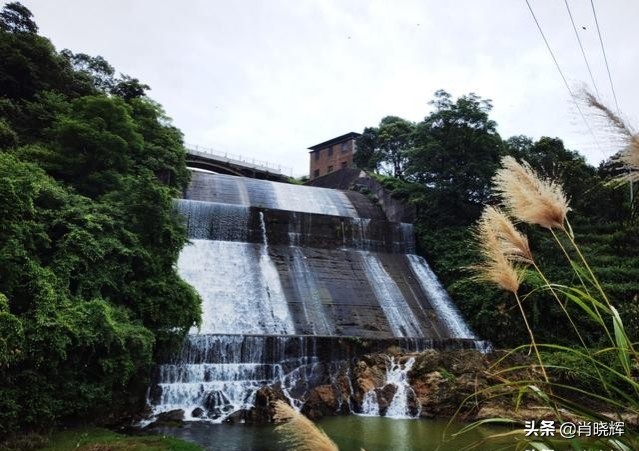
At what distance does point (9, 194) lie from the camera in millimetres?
6633

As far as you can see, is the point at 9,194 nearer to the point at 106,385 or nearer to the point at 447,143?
the point at 106,385

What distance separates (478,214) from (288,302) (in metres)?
8.81

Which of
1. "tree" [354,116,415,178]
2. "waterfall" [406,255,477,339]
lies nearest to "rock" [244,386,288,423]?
"waterfall" [406,255,477,339]

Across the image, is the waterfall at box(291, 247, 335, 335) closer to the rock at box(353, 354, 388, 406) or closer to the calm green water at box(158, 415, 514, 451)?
the rock at box(353, 354, 388, 406)

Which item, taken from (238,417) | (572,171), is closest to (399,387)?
(238,417)

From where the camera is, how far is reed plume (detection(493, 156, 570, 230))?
174 centimetres

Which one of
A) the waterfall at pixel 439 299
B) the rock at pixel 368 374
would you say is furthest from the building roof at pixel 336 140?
the rock at pixel 368 374

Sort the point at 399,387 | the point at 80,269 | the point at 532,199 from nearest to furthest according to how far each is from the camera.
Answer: the point at 532,199, the point at 80,269, the point at 399,387

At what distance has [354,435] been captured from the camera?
7.41m

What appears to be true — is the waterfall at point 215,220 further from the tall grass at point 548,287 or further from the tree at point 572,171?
the tall grass at point 548,287

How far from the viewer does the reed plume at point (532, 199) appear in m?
1.74

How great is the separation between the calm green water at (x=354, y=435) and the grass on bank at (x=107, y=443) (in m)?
0.58

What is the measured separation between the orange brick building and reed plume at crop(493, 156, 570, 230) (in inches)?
1249

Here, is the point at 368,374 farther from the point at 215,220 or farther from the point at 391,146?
the point at 391,146
